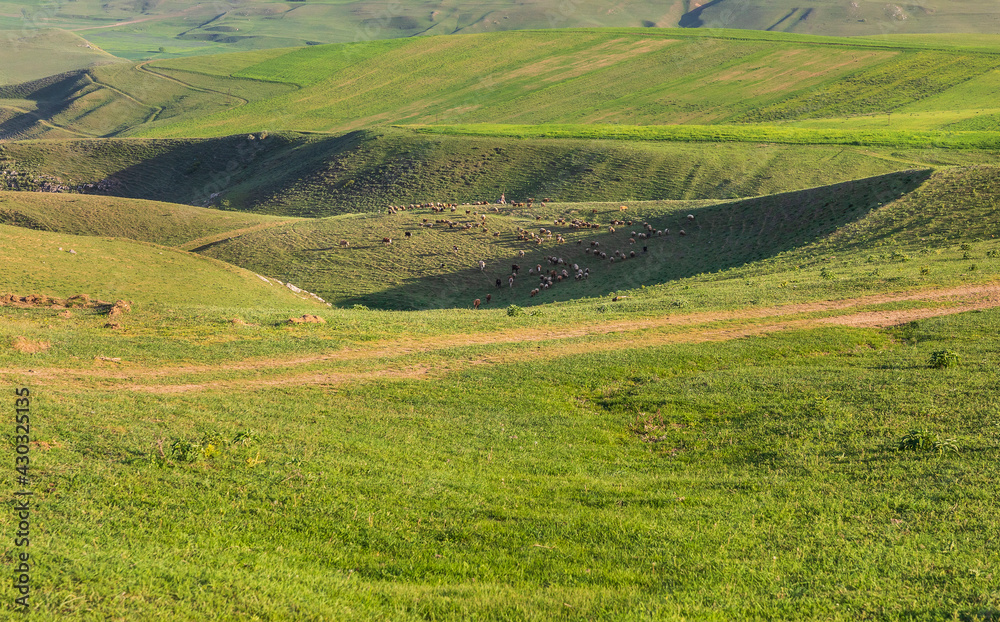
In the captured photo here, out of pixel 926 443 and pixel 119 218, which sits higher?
pixel 119 218

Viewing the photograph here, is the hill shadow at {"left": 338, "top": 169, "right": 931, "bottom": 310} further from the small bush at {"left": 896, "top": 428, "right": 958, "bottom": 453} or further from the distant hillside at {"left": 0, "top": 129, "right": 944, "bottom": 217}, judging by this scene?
the small bush at {"left": 896, "top": 428, "right": 958, "bottom": 453}

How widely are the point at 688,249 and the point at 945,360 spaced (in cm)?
3938

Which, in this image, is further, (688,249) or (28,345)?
(688,249)

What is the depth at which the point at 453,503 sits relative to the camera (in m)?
14.5

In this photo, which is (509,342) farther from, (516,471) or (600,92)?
(600,92)

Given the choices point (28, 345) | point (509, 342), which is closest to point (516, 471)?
point (509, 342)

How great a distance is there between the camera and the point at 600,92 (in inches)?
6447

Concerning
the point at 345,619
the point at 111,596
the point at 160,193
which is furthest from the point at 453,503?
the point at 160,193

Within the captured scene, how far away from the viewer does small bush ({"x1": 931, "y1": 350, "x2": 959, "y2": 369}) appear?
23.0 meters

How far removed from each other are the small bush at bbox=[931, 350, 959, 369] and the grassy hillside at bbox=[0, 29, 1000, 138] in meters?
108

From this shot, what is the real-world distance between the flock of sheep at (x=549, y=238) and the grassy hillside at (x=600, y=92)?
74372mm

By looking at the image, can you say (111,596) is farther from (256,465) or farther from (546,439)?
(546,439)

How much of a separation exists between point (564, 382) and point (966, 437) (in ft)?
40.5

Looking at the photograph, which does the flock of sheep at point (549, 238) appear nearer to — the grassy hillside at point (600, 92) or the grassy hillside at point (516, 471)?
the grassy hillside at point (516, 471)
